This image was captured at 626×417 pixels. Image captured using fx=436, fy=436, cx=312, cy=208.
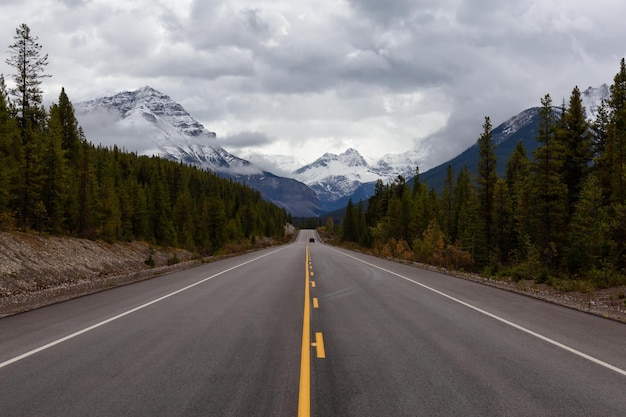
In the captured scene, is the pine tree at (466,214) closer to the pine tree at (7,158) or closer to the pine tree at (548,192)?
the pine tree at (548,192)

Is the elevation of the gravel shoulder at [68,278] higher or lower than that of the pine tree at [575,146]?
lower

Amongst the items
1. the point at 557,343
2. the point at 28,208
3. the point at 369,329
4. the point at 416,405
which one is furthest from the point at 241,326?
the point at 28,208

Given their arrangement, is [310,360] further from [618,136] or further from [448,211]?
[448,211]

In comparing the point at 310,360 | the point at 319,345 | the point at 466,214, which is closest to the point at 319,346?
the point at 319,345

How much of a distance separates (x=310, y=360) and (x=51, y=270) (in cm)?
2144

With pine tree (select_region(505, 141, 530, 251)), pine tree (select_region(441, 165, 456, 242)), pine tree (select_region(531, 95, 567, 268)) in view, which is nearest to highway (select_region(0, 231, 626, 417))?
pine tree (select_region(531, 95, 567, 268))

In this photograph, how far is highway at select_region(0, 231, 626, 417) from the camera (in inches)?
197

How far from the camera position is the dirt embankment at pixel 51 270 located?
15.8 metres

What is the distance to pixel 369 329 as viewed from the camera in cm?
923

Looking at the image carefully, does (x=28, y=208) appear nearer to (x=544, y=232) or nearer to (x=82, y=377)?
(x=82, y=377)

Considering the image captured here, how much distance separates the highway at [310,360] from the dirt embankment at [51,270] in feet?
13.1

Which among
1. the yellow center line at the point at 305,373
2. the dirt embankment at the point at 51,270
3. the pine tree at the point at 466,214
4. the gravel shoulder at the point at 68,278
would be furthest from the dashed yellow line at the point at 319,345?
the pine tree at the point at 466,214

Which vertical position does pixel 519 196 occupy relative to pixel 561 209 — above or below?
above

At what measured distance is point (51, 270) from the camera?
75.9ft
